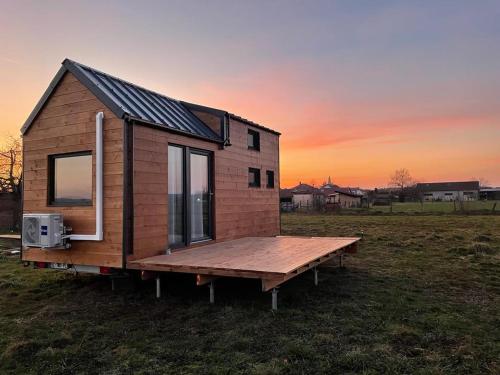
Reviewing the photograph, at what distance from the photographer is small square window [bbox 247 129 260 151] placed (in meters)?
9.08

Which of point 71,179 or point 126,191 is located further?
point 71,179

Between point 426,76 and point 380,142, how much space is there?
A: 26.8 feet

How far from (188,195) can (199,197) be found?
436 millimetres

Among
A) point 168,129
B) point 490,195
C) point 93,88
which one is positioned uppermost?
point 93,88

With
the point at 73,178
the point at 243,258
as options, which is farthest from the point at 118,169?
the point at 243,258

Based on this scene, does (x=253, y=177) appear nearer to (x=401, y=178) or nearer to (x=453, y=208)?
(x=453, y=208)

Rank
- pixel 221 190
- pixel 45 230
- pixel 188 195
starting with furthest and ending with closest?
pixel 221 190, pixel 188 195, pixel 45 230

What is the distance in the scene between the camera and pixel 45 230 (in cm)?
529

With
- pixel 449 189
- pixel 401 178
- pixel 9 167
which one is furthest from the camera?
pixel 449 189

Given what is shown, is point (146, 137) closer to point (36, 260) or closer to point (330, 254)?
point (36, 260)

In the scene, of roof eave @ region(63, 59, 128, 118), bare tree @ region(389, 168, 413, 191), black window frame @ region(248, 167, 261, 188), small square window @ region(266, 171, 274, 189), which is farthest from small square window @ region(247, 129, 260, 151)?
bare tree @ region(389, 168, 413, 191)

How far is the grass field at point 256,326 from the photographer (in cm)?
316

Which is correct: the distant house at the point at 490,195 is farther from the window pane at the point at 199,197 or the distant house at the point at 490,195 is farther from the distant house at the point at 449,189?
the window pane at the point at 199,197

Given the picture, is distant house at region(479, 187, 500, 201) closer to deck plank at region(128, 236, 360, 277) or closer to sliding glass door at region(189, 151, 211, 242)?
deck plank at region(128, 236, 360, 277)
